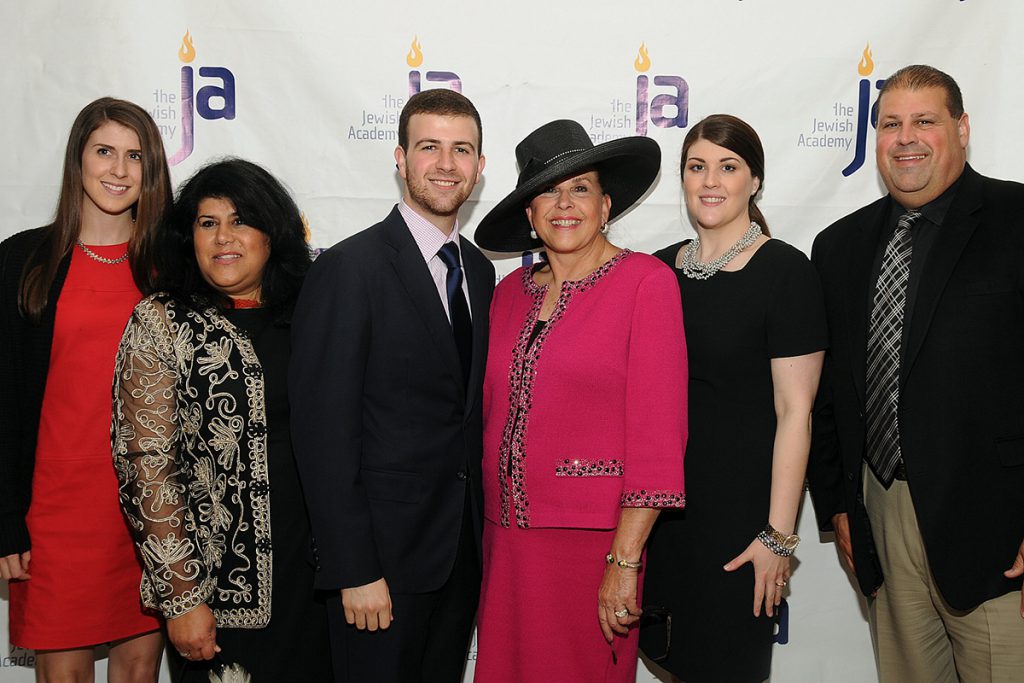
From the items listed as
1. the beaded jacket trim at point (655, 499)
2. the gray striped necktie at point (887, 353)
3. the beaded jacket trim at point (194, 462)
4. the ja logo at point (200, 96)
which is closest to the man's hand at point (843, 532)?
the gray striped necktie at point (887, 353)

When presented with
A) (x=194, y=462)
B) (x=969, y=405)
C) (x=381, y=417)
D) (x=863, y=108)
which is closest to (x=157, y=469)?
(x=194, y=462)

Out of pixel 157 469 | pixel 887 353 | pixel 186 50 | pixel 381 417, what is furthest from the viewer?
pixel 186 50

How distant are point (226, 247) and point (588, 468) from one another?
1.01 meters

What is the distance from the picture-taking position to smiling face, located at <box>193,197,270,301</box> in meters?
1.81

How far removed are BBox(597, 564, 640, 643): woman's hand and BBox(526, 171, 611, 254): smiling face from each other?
788mm

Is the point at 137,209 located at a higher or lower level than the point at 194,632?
higher

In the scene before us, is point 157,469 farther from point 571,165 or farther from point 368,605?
Answer: point 571,165

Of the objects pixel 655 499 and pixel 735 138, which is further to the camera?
pixel 735 138

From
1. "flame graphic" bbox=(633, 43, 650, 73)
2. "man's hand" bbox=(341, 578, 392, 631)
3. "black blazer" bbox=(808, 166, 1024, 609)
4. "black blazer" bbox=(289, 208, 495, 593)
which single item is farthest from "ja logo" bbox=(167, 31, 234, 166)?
"black blazer" bbox=(808, 166, 1024, 609)

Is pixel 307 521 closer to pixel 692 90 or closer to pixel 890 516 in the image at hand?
pixel 890 516

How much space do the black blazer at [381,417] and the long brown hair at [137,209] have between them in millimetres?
594

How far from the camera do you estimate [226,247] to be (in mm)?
1802

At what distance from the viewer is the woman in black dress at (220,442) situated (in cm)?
169

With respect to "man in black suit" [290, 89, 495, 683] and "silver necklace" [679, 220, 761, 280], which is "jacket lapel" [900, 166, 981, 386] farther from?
"man in black suit" [290, 89, 495, 683]
